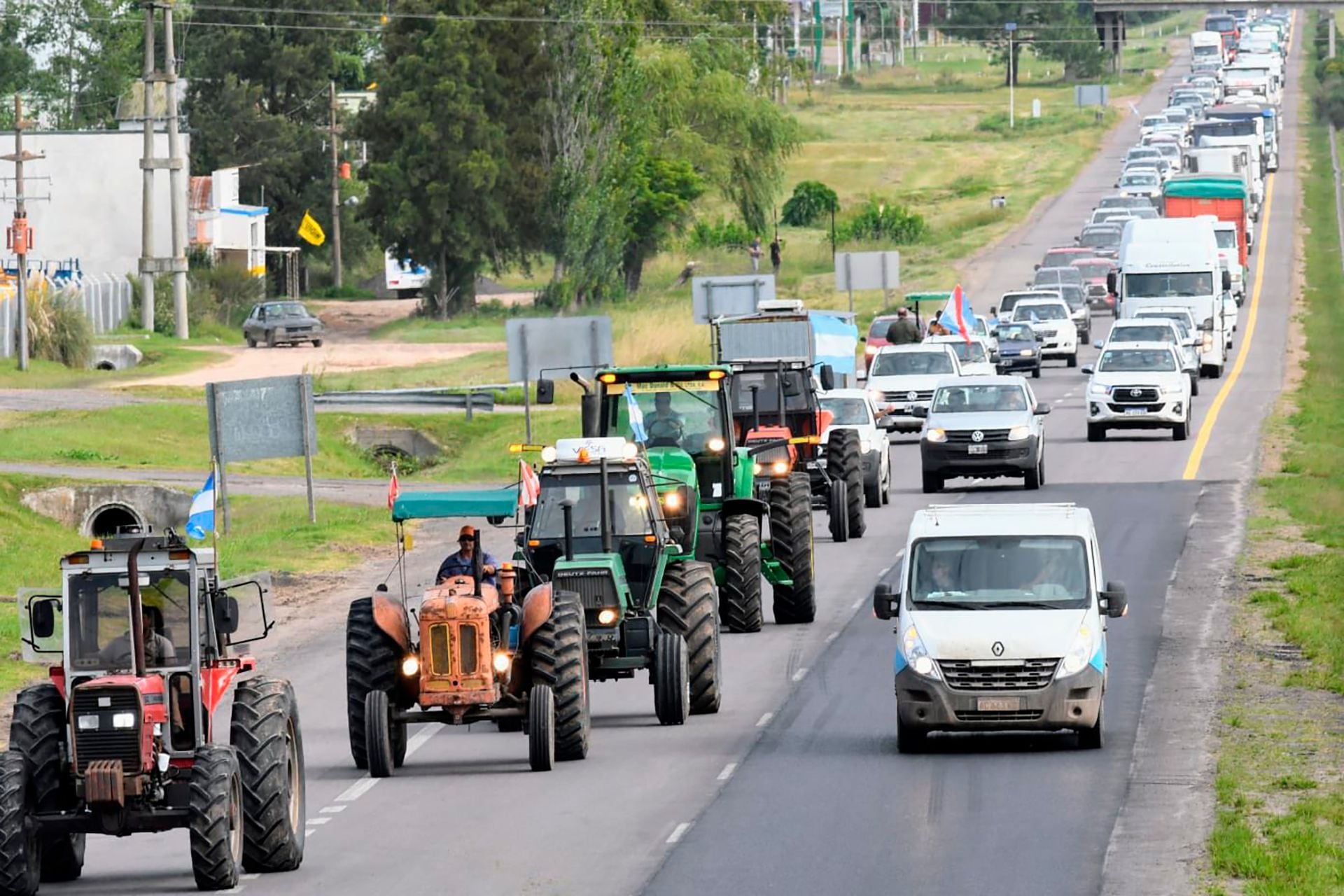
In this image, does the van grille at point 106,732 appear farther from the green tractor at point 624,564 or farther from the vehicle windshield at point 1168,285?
the vehicle windshield at point 1168,285

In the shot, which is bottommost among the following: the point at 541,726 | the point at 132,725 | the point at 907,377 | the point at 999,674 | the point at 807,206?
the point at 541,726

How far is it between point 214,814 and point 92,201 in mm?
84863

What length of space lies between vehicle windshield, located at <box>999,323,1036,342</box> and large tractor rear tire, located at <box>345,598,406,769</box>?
4535 cm

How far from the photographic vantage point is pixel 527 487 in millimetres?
21438

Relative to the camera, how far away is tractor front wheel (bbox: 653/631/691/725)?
2022 cm

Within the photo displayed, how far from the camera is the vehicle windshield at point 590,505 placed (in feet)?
67.6

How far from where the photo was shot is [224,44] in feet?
377

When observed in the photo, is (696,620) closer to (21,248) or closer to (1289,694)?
(1289,694)

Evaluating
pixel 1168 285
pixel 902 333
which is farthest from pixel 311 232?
pixel 902 333

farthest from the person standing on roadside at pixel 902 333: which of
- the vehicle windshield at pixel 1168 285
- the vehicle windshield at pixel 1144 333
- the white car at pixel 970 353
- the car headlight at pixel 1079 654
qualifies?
the car headlight at pixel 1079 654

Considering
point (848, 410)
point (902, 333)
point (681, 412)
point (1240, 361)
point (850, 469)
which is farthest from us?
point (1240, 361)

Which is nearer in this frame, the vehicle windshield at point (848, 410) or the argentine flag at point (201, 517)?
the argentine flag at point (201, 517)

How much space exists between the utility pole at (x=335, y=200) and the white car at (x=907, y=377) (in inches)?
2407

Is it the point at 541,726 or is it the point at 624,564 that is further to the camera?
the point at 624,564
